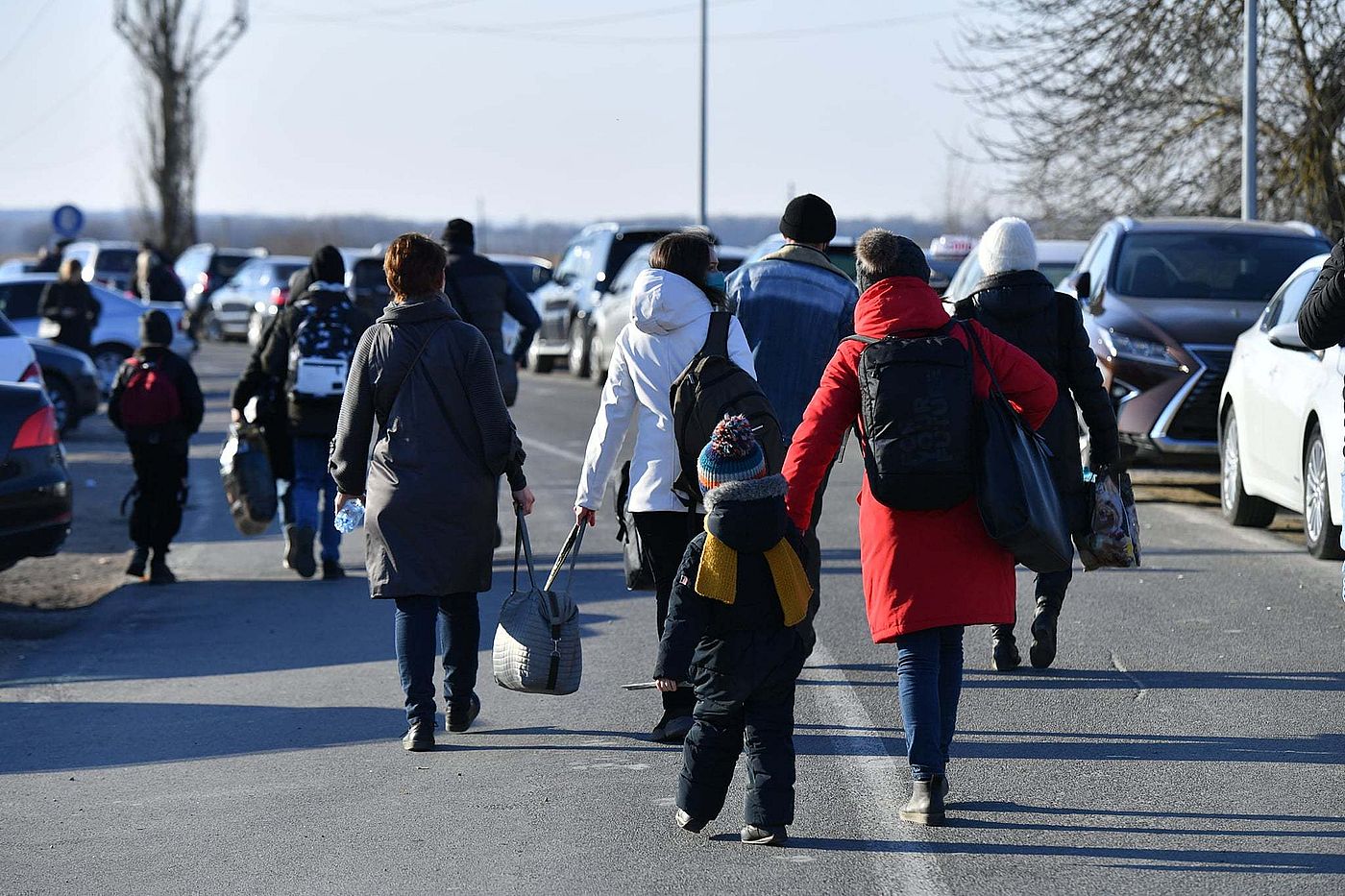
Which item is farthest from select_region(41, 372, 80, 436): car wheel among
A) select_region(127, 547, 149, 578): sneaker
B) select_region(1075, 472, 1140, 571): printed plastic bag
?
select_region(1075, 472, 1140, 571): printed plastic bag

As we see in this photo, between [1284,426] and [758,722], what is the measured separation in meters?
5.99

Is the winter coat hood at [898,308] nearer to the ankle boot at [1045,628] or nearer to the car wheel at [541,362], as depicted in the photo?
the ankle boot at [1045,628]

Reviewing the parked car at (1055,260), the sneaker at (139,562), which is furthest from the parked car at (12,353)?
the parked car at (1055,260)

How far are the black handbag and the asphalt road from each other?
0.83m

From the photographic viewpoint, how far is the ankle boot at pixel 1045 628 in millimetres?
7398

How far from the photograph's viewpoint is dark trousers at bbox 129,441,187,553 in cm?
1034

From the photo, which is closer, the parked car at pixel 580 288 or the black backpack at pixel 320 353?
the black backpack at pixel 320 353

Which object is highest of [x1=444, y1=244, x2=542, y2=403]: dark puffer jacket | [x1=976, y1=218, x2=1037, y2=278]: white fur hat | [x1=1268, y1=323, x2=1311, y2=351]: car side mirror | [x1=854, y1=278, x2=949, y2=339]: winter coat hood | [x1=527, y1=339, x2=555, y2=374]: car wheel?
[x1=976, y1=218, x2=1037, y2=278]: white fur hat

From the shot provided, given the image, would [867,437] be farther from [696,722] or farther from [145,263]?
[145,263]

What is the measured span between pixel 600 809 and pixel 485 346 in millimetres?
1749

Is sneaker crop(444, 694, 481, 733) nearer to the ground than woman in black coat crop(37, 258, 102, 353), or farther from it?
nearer to the ground

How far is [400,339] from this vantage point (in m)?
6.40

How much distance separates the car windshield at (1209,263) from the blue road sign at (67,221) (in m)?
22.5

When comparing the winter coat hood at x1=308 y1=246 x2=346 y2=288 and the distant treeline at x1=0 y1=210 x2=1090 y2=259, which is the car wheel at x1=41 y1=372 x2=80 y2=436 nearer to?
the winter coat hood at x1=308 y1=246 x2=346 y2=288
